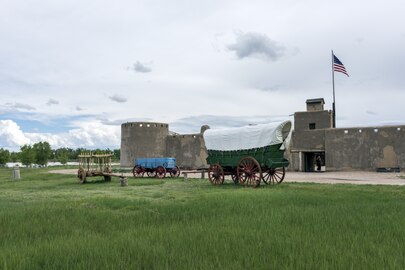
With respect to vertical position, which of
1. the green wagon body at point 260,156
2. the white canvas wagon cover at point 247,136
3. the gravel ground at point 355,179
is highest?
the white canvas wagon cover at point 247,136

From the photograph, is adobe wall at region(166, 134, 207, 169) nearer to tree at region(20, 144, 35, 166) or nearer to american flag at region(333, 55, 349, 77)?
american flag at region(333, 55, 349, 77)

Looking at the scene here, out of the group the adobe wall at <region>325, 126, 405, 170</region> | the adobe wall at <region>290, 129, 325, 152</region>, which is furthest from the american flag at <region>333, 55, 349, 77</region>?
the adobe wall at <region>290, 129, 325, 152</region>

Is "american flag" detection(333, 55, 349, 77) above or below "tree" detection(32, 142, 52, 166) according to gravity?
above

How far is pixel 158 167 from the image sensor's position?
2481cm

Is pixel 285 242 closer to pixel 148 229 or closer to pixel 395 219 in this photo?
pixel 148 229

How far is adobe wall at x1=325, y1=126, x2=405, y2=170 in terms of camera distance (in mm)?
26188

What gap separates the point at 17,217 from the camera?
7430mm

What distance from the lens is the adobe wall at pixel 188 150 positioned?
118 feet

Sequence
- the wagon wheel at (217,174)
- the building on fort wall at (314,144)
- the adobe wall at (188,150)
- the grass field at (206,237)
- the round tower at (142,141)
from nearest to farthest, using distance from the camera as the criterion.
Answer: the grass field at (206,237) → the wagon wheel at (217,174) → the building on fort wall at (314,144) → the adobe wall at (188,150) → the round tower at (142,141)

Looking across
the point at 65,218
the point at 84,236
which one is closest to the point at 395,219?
the point at 84,236

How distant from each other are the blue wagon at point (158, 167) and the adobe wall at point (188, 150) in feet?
33.3

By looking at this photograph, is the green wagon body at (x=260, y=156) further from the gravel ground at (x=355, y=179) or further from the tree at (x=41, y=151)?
the tree at (x=41, y=151)

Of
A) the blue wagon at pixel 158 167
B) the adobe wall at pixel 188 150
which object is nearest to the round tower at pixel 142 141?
the adobe wall at pixel 188 150

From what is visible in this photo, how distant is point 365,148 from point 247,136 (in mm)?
14291
